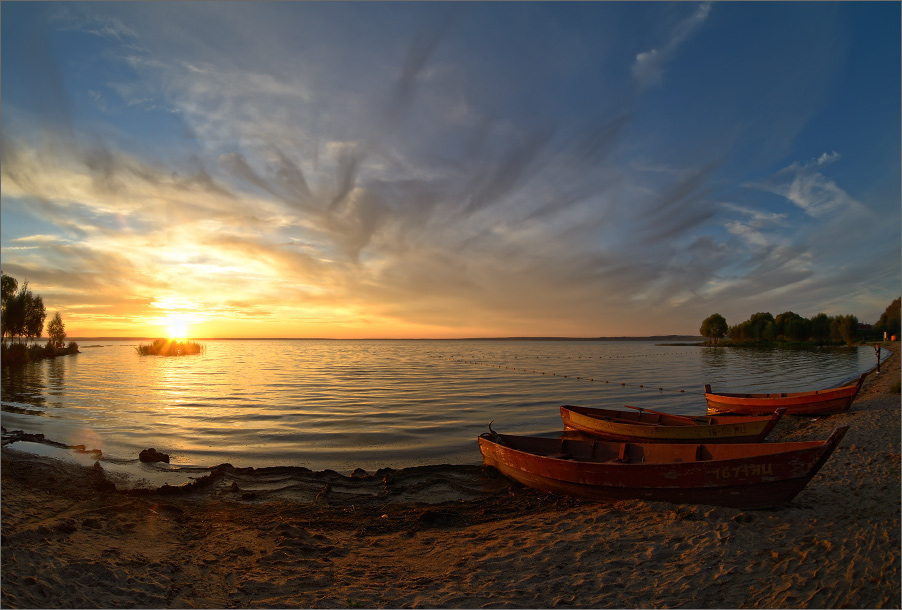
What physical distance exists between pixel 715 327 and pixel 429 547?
175 metres

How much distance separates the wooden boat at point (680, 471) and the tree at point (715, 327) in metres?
167

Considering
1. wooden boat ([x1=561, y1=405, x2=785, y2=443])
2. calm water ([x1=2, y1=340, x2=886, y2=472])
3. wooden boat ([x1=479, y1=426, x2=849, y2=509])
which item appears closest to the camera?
wooden boat ([x1=479, y1=426, x2=849, y2=509])

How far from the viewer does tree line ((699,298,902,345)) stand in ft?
387

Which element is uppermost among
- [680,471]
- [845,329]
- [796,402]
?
[845,329]

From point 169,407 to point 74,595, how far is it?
76.8 feet

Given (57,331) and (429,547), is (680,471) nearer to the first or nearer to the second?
(429,547)

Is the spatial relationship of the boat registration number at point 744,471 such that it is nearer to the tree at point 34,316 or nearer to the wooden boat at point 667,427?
the wooden boat at point 667,427

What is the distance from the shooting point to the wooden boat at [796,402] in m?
21.7

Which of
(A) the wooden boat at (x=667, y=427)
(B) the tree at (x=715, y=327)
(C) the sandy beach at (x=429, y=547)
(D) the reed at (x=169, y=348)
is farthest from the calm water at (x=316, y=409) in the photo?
(B) the tree at (x=715, y=327)

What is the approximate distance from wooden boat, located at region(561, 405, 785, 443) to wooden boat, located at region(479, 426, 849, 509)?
372 centimetres

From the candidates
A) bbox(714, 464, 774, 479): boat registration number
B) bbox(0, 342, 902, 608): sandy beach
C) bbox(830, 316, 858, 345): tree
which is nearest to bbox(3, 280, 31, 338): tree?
bbox(0, 342, 902, 608): sandy beach

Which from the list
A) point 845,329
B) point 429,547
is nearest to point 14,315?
point 429,547

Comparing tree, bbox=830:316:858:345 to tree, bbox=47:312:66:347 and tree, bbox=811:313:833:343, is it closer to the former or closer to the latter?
tree, bbox=811:313:833:343

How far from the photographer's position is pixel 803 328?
429 ft
